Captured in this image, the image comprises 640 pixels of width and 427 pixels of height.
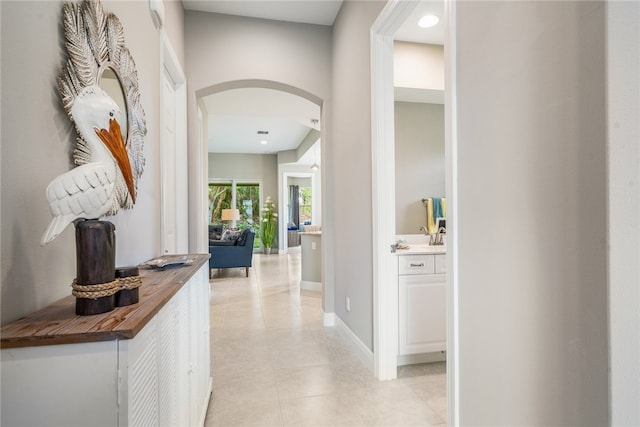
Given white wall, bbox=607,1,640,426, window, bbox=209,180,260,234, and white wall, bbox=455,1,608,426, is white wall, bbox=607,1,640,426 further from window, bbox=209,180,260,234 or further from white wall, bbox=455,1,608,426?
window, bbox=209,180,260,234

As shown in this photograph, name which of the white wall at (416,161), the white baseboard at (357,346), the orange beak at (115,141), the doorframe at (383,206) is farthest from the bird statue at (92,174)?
the white wall at (416,161)

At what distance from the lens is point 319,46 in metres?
3.45

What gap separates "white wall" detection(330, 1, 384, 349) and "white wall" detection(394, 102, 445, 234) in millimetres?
699

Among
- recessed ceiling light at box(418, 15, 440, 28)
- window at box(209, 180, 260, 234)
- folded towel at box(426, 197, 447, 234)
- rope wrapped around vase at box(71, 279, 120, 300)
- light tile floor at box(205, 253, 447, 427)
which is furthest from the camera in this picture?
window at box(209, 180, 260, 234)

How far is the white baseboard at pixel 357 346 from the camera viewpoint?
246 cm

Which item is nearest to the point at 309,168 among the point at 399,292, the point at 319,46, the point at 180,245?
the point at 319,46

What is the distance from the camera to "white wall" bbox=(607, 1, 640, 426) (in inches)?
28.0

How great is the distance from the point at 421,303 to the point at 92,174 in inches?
88.0

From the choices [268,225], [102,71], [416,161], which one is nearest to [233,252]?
[268,225]

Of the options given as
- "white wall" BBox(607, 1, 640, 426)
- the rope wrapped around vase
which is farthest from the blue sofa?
"white wall" BBox(607, 1, 640, 426)

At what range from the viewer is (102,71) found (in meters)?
1.22

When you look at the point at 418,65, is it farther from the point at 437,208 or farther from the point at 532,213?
the point at 532,213

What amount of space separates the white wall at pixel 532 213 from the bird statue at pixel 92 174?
4.00 feet

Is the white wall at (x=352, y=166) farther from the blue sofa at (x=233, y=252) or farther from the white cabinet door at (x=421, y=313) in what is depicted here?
the blue sofa at (x=233, y=252)
